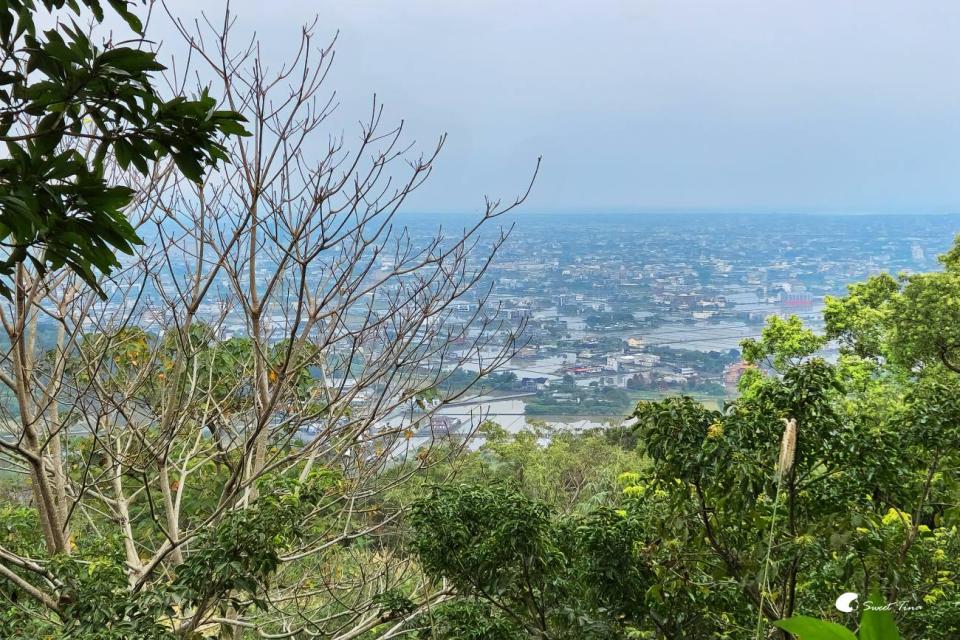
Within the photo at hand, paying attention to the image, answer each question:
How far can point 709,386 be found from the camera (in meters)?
12.6

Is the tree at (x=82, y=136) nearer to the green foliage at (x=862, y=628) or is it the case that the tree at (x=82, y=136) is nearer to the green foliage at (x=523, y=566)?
the green foliage at (x=862, y=628)

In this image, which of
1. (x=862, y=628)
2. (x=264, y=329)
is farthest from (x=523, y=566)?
(x=862, y=628)

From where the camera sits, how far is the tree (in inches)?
30.3

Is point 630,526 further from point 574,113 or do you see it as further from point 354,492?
point 574,113

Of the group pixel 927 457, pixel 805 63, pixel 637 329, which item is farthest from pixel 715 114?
pixel 927 457

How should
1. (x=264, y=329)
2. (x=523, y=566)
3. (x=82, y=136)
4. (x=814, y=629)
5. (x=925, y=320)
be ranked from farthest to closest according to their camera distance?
(x=925, y=320) < (x=264, y=329) < (x=523, y=566) < (x=82, y=136) < (x=814, y=629)

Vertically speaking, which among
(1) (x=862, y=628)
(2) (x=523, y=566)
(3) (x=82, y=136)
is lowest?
(2) (x=523, y=566)

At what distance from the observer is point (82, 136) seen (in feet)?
2.74

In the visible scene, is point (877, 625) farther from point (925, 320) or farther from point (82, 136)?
point (925, 320)

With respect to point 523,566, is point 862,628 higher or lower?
higher

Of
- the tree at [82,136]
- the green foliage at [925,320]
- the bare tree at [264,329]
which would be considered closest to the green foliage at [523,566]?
the bare tree at [264,329]

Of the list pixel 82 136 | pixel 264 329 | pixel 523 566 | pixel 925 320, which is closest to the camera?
pixel 82 136

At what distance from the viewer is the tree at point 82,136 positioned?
0.77 meters

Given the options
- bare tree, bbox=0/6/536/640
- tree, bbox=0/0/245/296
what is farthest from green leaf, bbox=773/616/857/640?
bare tree, bbox=0/6/536/640
